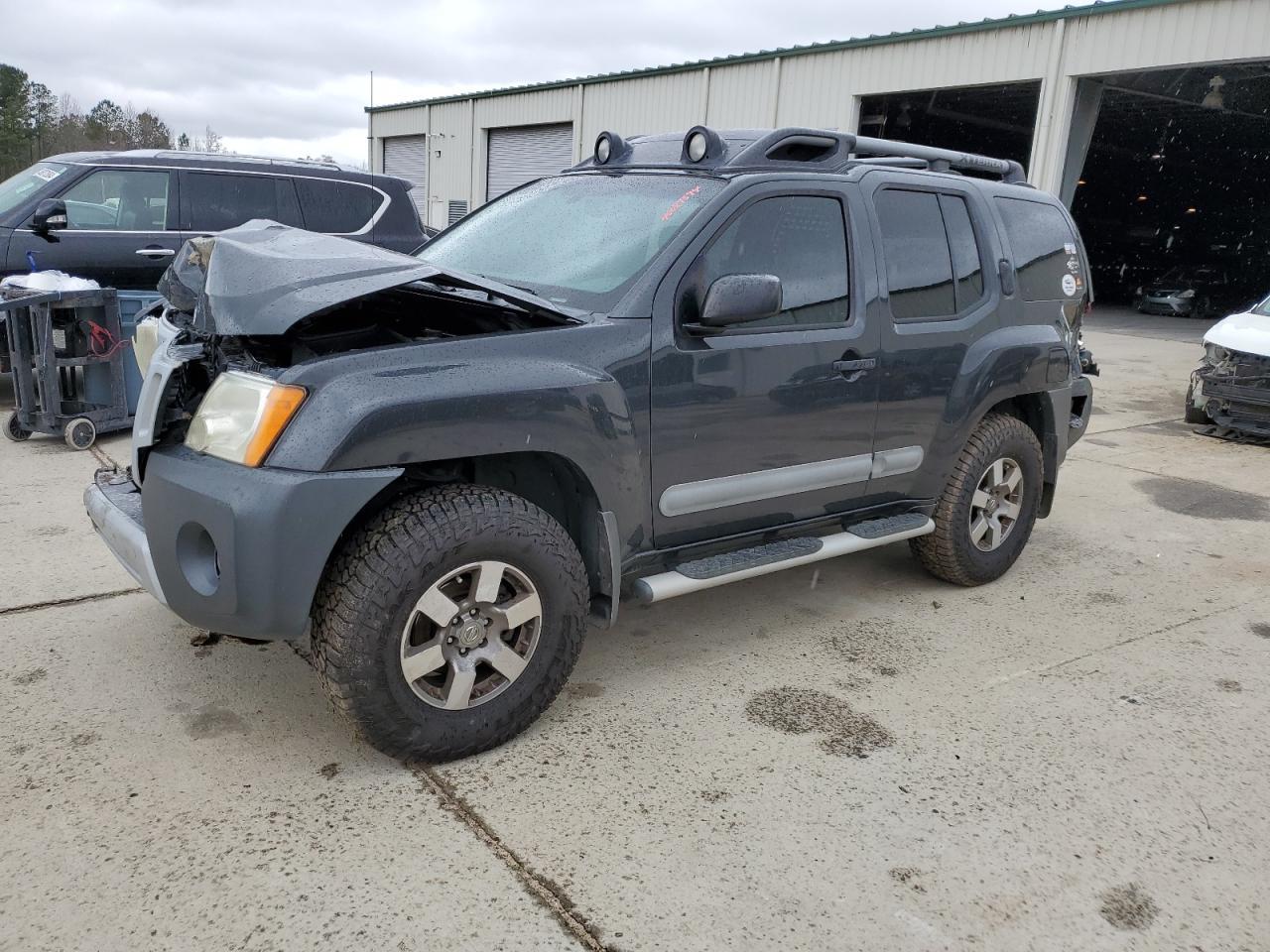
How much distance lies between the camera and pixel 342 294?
269cm

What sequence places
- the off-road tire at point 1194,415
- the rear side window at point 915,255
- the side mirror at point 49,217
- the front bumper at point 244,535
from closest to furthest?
the front bumper at point 244,535, the rear side window at point 915,255, the side mirror at point 49,217, the off-road tire at point 1194,415

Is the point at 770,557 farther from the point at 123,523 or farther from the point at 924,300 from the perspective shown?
the point at 123,523

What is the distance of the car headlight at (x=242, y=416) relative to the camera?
261 centimetres

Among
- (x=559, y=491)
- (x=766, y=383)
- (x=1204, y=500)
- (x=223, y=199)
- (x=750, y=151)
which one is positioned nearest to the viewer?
(x=559, y=491)

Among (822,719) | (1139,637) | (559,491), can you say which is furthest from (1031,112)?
(559,491)

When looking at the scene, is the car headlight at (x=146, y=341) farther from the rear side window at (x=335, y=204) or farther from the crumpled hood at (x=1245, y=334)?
the crumpled hood at (x=1245, y=334)

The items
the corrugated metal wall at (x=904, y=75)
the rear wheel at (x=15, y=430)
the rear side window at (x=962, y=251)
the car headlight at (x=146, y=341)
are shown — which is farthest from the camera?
the corrugated metal wall at (x=904, y=75)

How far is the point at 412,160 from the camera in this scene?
30672mm

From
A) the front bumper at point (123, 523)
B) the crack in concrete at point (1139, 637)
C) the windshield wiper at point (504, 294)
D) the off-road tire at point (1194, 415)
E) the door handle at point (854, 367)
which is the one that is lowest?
the crack in concrete at point (1139, 637)

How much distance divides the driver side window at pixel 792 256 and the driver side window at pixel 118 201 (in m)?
6.40

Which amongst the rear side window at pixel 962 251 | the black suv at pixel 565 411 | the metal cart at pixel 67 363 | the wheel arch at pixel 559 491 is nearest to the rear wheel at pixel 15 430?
the metal cart at pixel 67 363

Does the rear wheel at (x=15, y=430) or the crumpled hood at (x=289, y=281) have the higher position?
the crumpled hood at (x=289, y=281)

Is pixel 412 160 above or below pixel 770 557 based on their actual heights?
above

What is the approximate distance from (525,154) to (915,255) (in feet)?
77.1
